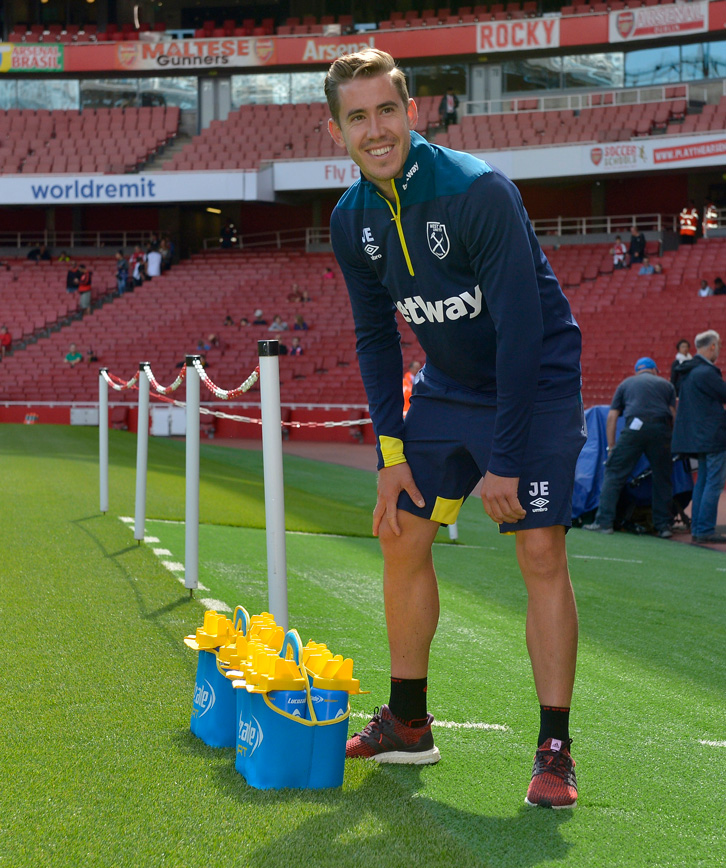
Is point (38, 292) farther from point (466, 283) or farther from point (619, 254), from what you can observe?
point (466, 283)

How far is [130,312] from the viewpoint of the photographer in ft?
95.4

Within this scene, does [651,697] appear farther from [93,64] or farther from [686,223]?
[93,64]

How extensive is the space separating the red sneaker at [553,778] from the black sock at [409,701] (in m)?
0.38

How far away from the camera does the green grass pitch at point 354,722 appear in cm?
223

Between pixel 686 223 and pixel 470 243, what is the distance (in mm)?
27822

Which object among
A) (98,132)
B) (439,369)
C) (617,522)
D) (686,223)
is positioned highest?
(98,132)

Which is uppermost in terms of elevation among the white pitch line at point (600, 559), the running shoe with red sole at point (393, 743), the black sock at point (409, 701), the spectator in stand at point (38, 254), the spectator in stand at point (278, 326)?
the spectator in stand at point (38, 254)

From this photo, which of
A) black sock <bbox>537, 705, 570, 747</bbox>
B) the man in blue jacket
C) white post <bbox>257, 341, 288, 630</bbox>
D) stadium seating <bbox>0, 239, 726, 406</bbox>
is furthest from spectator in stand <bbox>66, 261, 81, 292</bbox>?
black sock <bbox>537, 705, 570, 747</bbox>

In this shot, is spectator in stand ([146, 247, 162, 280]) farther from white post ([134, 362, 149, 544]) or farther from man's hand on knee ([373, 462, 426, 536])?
man's hand on knee ([373, 462, 426, 536])

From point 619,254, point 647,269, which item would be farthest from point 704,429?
point 619,254

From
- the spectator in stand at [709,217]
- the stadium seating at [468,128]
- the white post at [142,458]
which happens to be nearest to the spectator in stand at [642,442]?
the white post at [142,458]

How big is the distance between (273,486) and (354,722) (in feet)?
2.76

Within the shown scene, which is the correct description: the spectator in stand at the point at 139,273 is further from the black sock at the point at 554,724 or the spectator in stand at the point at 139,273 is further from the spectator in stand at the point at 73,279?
the black sock at the point at 554,724

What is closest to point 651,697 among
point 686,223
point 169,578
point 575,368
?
point 575,368
